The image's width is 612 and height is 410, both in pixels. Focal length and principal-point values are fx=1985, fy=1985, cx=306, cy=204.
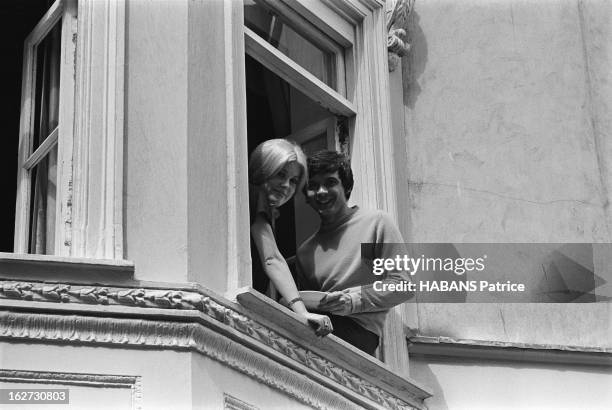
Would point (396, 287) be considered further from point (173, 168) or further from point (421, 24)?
point (421, 24)

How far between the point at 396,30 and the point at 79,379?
3508mm

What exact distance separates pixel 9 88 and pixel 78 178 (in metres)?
2.29

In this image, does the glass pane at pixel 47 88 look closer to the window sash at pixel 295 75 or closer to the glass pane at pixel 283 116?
the window sash at pixel 295 75

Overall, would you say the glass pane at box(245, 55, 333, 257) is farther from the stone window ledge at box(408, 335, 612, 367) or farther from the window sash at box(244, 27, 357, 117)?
the stone window ledge at box(408, 335, 612, 367)

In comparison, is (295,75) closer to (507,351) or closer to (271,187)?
(271,187)

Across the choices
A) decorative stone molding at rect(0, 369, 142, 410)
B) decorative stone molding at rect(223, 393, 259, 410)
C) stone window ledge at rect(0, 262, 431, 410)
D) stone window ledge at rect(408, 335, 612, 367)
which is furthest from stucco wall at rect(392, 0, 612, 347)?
decorative stone molding at rect(0, 369, 142, 410)

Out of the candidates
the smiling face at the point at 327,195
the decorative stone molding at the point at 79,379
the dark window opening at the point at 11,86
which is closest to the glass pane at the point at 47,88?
the dark window opening at the point at 11,86

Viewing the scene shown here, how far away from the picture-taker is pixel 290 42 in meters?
10.4

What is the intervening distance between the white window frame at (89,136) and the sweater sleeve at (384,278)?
1400 millimetres

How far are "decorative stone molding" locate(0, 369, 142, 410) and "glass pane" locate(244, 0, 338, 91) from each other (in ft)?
8.01

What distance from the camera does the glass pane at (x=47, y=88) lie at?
958 centimetres

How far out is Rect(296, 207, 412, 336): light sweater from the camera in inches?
379

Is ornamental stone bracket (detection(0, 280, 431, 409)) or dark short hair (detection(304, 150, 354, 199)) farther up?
dark short hair (detection(304, 150, 354, 199))

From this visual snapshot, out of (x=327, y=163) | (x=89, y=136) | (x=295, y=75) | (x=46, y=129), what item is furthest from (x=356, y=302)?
(x=46, y=129)
